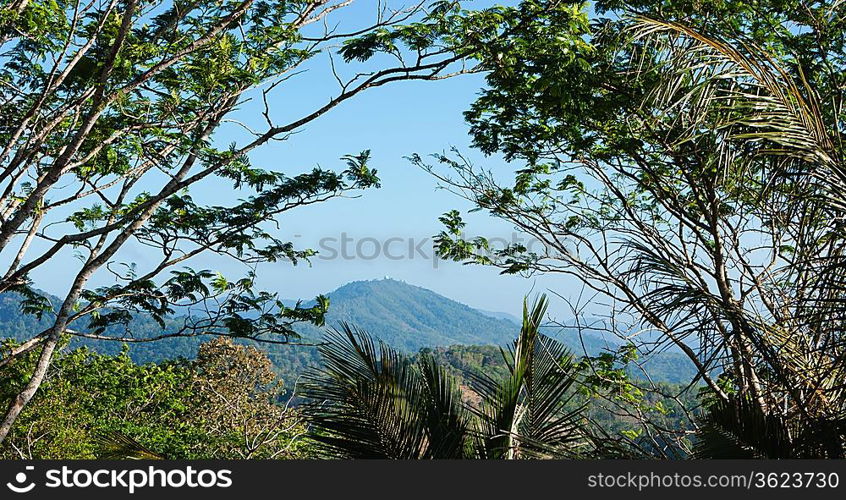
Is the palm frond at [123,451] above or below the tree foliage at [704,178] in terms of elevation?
below

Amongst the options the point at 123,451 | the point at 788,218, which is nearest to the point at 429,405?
the point at 123,451

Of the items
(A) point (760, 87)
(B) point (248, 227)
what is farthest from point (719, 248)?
(B) point (248, 227)

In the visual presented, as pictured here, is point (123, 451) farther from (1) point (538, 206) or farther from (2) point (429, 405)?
(1) point (538, 206)

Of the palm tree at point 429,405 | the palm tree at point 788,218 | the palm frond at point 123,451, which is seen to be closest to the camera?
the palm tree at point 788,218

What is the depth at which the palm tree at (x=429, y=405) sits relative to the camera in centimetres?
351

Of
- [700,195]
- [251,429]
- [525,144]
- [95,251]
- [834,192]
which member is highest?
[525,144]

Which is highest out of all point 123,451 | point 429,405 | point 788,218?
point 788,218

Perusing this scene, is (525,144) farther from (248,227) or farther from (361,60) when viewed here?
(248,227)

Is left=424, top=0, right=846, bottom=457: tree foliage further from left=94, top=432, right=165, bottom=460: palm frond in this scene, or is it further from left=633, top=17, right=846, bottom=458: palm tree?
left=94, top=432, right=165, bottom=460: palm frond

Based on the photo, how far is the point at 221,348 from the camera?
1720 centimetres

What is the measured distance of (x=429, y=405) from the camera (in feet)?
12.1

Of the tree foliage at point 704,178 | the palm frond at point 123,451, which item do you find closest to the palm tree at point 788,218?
the tree foliage at point 704,178

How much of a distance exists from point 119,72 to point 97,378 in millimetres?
8359

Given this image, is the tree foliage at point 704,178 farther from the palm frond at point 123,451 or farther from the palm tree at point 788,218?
the palm frond at point 123,451
